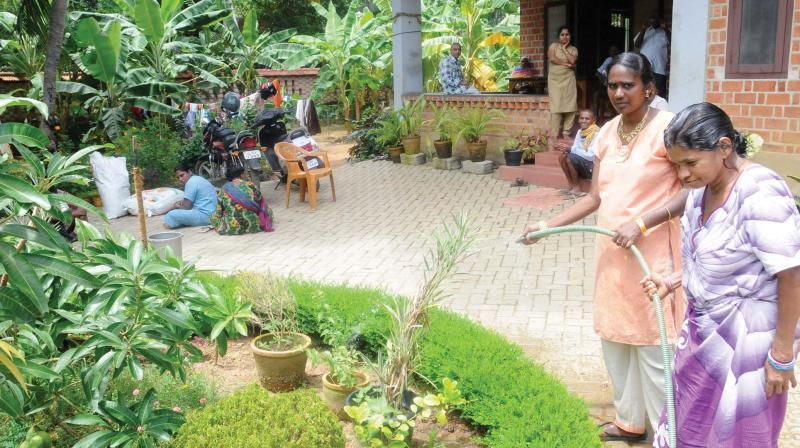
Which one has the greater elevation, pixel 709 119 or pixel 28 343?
pixel 709 119

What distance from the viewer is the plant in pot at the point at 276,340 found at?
4.23 meters

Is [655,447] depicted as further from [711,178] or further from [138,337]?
[138,337]

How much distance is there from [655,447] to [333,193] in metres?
7.98

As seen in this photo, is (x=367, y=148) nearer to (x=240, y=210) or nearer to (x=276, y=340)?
(x=240, y=210)

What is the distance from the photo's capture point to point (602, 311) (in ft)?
10.8

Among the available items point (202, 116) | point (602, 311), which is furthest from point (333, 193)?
point (602, 311)

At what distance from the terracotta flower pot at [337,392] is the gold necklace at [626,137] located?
178cm

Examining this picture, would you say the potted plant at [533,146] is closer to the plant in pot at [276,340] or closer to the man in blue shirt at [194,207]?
the man in blue shirt at [194,207]

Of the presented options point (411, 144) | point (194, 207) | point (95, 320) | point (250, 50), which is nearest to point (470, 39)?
point (250, 50)

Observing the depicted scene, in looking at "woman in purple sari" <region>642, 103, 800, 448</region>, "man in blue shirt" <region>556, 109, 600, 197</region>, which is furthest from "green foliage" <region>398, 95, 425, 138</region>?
"woman in purple sari" <region>642, 103, 800, 448</region>

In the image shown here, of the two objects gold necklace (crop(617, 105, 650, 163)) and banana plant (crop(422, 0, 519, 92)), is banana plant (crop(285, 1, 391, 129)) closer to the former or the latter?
banana plant (crop(422, 0, 519, 92))

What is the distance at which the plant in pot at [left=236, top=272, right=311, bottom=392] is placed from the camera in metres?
4.23

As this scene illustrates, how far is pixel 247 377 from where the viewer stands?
15.0 ft

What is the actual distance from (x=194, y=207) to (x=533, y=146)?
5.22 m
